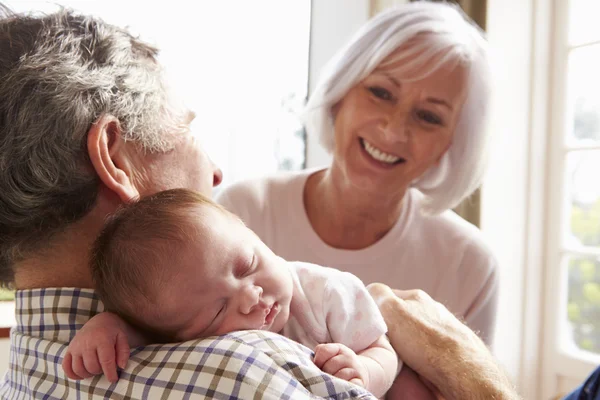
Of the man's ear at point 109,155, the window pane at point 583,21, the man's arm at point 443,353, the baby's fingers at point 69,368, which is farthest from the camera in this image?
the window pane at point 583,21

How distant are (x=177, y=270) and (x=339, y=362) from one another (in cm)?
26

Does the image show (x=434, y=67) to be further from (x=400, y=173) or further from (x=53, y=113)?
(x=53, y=113)

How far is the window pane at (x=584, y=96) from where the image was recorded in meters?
3.61

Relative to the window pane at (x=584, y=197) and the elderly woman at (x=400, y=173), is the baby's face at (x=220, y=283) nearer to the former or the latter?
the elderly woman at (x=400, y=173)

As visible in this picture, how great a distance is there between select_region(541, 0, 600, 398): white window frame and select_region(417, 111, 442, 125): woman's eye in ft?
5.58

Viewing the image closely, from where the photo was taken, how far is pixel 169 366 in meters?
0.77

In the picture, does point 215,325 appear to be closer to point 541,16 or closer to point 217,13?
point 217,13

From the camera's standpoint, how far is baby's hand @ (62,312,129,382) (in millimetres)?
803

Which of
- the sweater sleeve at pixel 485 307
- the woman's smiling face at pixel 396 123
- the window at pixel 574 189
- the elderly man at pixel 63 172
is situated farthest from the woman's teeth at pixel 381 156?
the window at pixel 574 189

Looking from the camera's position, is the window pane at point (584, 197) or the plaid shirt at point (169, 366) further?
the window pane at point (584, 197)

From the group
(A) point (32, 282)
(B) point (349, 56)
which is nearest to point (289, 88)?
(B) point (349, 56)

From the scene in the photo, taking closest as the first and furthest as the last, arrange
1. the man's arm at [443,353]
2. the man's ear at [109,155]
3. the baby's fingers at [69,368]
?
the baby's fingers at [69,368], the man's ear at [109,155], the man's arm at [443,353]

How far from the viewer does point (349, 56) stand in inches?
92.9

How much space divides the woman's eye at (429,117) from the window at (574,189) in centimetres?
167
